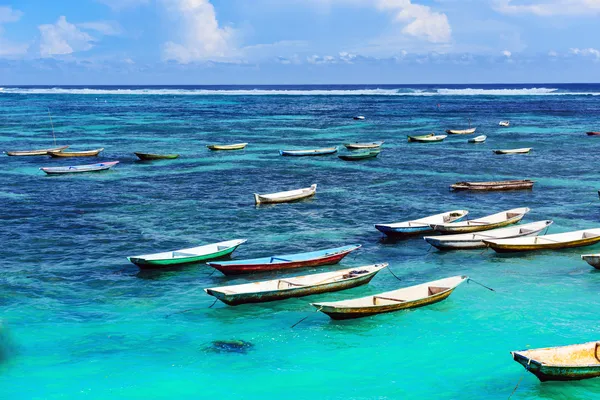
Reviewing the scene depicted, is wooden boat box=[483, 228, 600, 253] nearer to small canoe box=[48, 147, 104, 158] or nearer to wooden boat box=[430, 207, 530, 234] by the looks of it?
wooden boat box=[430, 207, 530, 234]

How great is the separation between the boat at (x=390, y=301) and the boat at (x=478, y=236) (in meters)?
6.09

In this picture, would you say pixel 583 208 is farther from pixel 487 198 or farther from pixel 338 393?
pixel 338 393

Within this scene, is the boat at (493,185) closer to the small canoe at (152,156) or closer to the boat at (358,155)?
the boat at (358,155)

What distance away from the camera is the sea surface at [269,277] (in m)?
18.0

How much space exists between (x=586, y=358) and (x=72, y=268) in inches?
787

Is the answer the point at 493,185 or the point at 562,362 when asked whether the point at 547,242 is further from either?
the point at 493,185

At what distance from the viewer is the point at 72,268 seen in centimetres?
2711

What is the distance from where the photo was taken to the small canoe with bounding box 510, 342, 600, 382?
15805 mm

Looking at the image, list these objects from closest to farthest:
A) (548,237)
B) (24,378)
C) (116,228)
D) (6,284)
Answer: (24,378) → (6,284) → (548,237) → (116,228)

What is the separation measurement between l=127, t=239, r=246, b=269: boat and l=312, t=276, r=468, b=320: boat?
8037 millimetres

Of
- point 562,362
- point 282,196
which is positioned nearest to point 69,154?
point 282,196

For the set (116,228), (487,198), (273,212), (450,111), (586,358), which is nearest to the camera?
(586,358)

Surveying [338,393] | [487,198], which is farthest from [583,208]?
[338,393]

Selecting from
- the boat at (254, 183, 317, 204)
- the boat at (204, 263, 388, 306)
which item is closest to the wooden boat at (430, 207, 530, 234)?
the boat at (204, 263, 388, 306)
